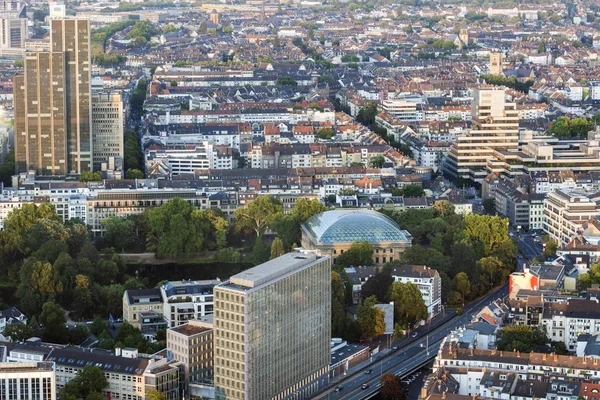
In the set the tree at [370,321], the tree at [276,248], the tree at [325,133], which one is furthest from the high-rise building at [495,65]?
the tree at [370,321]

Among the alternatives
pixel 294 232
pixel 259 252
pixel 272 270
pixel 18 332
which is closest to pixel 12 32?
pixel 294 232

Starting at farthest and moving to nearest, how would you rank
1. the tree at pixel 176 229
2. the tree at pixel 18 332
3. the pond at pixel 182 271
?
the tree at pixel 176 229 → the pond at pixel 182 271 → the tree at pixel 18 332

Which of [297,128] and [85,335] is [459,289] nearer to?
[85,335]

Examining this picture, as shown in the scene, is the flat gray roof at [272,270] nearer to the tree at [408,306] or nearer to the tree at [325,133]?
the tree at [408,306]

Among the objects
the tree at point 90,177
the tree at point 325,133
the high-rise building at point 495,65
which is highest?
the high-rise building at point 495,65

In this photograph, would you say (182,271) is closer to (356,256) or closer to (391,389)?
(356,256)

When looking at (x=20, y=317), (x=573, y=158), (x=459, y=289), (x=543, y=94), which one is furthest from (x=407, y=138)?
(x=20, y=317)
